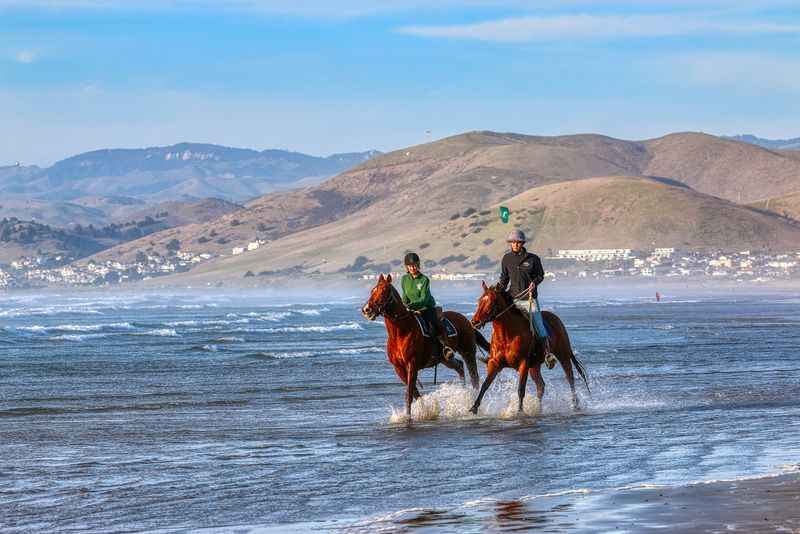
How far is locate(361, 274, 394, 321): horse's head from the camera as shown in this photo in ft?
72.4

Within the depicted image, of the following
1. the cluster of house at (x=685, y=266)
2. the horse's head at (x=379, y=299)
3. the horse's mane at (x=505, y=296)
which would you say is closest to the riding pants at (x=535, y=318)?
the horse's mane at (x=505, y=296)

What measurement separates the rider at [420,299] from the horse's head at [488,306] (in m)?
1.08

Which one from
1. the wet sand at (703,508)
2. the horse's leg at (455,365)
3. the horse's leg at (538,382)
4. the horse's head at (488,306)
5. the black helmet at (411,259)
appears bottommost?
the wet sand at (703,508)

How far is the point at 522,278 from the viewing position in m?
23.1

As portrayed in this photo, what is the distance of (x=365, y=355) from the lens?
43344 mm

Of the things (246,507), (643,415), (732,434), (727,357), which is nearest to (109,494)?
(246,507)

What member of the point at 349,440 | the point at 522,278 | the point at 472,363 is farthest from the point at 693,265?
the point at 349,440

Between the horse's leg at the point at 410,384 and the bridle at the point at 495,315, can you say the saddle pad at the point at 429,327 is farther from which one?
the bridle at the point at 495,315

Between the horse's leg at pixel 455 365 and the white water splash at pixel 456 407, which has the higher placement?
the horse's leg at pixel 455 365

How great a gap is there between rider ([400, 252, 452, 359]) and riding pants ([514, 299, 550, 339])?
1.33 meters

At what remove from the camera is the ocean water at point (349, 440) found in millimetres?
14836

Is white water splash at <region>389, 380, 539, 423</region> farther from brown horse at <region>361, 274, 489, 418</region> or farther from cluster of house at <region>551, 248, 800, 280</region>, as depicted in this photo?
cluster of house at <region>551, 248, 800, 280</region>

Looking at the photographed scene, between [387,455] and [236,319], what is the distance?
63524mm

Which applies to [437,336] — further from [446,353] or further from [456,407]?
[456,407]
